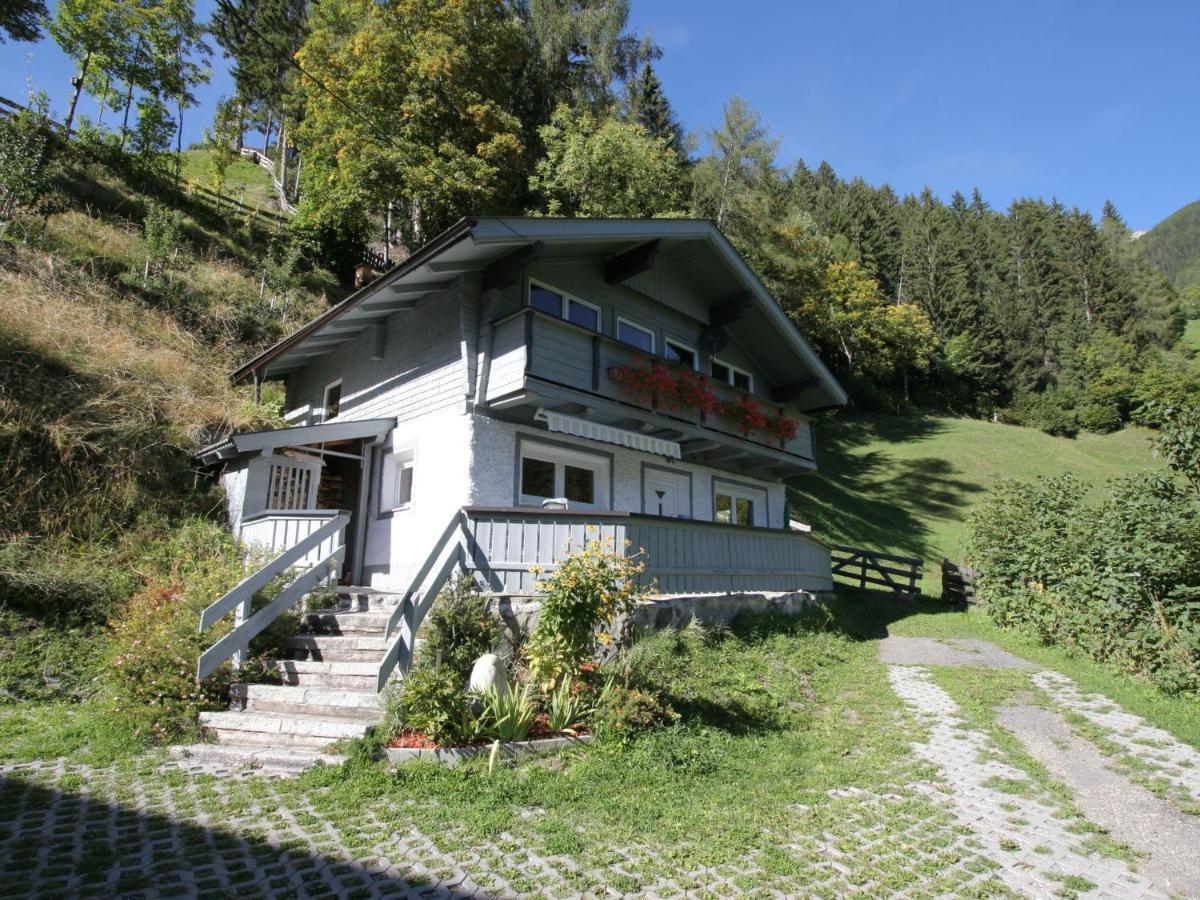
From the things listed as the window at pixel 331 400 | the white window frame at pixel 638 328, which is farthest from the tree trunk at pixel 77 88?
the white window frame at pixel 638 328

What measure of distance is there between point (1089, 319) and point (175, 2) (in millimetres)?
77803

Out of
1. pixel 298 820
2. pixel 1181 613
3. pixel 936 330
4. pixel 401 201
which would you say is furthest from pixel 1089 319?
pixel 298 820

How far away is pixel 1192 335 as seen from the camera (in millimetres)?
80000

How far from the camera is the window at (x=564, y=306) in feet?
44.7

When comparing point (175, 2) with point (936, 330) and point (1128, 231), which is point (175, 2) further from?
point (1128, 231)

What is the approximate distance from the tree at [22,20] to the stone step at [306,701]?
41.1 metres

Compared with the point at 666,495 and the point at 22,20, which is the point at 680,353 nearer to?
the point at 666,495

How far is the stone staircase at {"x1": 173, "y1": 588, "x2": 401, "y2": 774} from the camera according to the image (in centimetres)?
686

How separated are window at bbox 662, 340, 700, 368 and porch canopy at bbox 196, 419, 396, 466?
6493 millimetres

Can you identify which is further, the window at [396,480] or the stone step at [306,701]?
the window at [396,480]

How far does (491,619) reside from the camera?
29.2 ft

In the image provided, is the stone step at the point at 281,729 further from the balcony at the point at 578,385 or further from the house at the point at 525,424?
the balcony at the point at 578,385

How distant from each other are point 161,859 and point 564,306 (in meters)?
11.1

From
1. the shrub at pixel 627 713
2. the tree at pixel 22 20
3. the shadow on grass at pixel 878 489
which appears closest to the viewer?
the shrub at pixel 627 713
